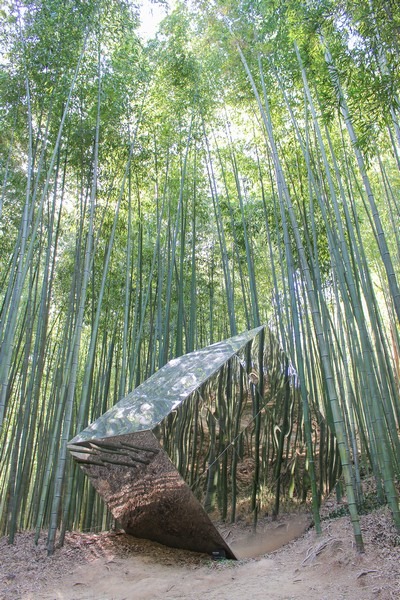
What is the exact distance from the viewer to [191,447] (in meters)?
2.95

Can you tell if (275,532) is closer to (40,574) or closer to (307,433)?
(307,433)

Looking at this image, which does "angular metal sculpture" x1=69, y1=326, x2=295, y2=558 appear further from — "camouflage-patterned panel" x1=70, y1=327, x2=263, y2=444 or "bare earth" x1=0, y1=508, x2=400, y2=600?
"bare earth" x1=0, y1=508, x2=400, y2=600

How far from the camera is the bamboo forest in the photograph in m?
3.17

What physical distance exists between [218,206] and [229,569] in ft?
13.9

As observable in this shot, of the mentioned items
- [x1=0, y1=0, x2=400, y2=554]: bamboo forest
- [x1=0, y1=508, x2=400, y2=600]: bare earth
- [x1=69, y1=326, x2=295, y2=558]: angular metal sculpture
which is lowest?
[x1=0, y1=508, x2=400, y2=600]: bare earth

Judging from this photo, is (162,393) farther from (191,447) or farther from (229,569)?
(229,569)

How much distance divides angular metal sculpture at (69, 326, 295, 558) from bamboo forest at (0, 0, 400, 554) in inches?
1.0

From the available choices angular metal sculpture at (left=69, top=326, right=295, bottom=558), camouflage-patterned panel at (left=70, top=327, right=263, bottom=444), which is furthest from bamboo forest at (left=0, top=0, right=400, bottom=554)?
camouflage-patterned panel at (left=70, top=327, right=263, bottom=444)

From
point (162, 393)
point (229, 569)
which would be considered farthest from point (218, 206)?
point (229, 569)

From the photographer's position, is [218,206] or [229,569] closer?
[229,569]

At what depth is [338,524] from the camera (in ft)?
10.7

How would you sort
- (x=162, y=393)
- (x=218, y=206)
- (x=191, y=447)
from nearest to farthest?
1. (x=191, y=447)
2. (x=162, y=393)
3. (x=218, y=206)

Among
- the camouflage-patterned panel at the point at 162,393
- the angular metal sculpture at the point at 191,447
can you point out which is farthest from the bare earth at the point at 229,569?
the camouflage-patterned panel at the point at 162,393

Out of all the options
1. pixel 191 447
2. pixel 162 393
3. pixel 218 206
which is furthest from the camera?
pixel 218 206
